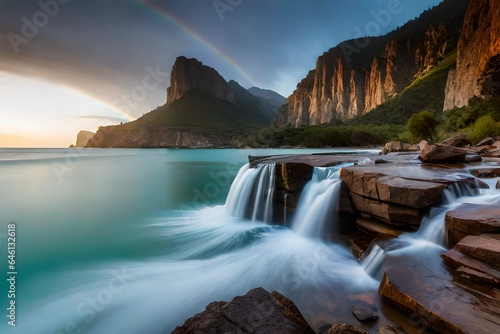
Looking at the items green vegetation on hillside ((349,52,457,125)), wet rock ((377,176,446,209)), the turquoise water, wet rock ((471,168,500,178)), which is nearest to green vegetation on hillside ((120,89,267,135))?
green vegetation on hillside ((349,52,457,125))

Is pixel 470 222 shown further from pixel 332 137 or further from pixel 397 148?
pixel 332 137

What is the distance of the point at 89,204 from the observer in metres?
15.2

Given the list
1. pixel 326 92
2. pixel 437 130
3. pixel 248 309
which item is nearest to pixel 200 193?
pixel 248 309

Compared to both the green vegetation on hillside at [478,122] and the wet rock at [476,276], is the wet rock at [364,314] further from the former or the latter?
the green vegetation on hillside at [478,122]

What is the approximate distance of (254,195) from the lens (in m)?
11.9

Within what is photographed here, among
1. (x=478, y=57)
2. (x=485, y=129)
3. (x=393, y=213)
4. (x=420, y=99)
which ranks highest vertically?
(x=420, y=99)

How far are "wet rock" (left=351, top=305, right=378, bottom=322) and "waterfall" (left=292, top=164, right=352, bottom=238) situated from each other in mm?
Answer: 4275

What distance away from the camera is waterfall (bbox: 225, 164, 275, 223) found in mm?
11172

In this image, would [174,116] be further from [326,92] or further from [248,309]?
[248,309]

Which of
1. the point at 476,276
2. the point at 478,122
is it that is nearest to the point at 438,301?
the point at 476,276

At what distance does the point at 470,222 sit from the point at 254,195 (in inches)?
319

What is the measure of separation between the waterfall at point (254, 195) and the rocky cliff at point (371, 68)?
128483 millimetres

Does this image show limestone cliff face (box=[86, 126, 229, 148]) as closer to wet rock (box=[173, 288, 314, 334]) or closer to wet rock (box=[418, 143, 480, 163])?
wet rock (box=[418, 143, 480, 163])

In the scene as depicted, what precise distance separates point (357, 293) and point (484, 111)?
34.5 metres
